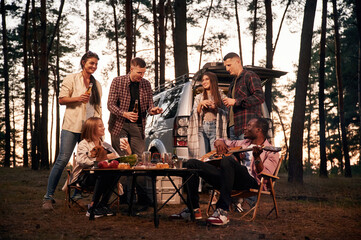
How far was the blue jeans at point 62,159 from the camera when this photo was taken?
6.00 meters

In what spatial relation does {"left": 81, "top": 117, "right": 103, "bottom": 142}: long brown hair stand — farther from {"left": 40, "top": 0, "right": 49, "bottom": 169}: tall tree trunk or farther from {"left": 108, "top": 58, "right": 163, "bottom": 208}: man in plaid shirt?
{"left": 40, "top": 0, "right": 49, "bottom": 169}: tall tree trunk

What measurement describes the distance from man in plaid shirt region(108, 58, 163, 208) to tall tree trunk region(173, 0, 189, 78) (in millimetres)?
5866

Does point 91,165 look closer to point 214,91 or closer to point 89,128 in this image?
point 89,128

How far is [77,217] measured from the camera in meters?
5.51

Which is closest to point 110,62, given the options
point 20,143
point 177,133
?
point 177,133

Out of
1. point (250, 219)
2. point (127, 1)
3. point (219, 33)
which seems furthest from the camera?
point (219, 33)

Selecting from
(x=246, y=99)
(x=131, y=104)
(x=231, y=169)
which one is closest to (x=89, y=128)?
(x=131, y=104)

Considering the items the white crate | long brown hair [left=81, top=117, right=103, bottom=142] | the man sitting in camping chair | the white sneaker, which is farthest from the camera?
the white crate

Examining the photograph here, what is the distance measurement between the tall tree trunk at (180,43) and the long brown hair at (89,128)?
658 centimetres

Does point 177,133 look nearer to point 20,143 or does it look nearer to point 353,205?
point 353,205

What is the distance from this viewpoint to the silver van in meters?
7.05

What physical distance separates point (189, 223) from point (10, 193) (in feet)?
17.0

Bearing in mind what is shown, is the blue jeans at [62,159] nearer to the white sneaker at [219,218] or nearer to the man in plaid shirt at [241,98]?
the man in plaid shirt at [241,98]

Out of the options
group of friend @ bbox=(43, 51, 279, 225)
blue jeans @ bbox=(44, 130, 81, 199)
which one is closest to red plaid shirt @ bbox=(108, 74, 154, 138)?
group of friend @ bbox=(43, 51, 279, 225)
